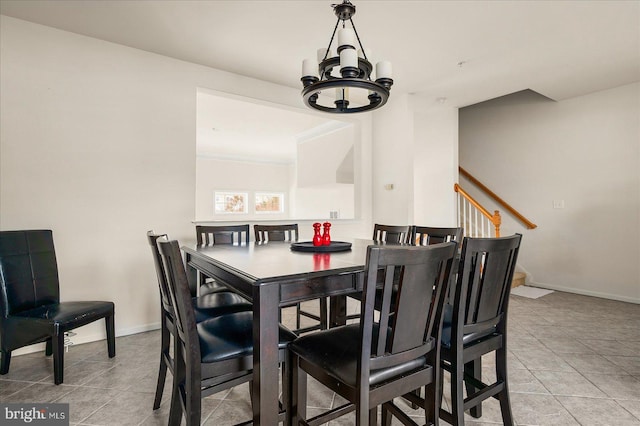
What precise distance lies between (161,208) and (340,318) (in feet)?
6.42

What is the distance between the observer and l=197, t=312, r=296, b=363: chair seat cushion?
1.26 m

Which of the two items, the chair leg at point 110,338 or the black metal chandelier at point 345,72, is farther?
the chair leg at point 110,338

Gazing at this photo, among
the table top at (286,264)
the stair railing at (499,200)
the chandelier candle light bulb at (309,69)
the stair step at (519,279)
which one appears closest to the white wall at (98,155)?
the table top at (286,264)

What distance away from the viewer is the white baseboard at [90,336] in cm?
246

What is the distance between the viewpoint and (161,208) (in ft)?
10.1

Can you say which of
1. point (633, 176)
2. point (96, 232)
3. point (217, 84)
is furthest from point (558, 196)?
point (96, 232)

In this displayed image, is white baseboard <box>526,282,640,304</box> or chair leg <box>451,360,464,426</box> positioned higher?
chair leg <box>451,360,464,426</box>

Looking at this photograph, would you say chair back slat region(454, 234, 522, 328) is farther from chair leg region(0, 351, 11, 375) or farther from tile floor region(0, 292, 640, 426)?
chair leg region(0, 351, 11, 375)

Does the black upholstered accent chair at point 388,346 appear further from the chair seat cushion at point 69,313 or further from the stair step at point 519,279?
the stair step at point 519,279

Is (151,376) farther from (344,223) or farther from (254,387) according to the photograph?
(344,223)

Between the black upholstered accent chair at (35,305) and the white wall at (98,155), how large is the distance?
28 cm

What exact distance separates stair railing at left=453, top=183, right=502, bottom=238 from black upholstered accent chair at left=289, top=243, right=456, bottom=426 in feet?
10.8

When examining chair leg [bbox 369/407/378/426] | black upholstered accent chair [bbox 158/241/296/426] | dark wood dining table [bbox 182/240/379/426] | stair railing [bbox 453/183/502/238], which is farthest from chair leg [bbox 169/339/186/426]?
stair railing [bbox 453/183/502/238]

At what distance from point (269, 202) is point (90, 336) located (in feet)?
20.4
